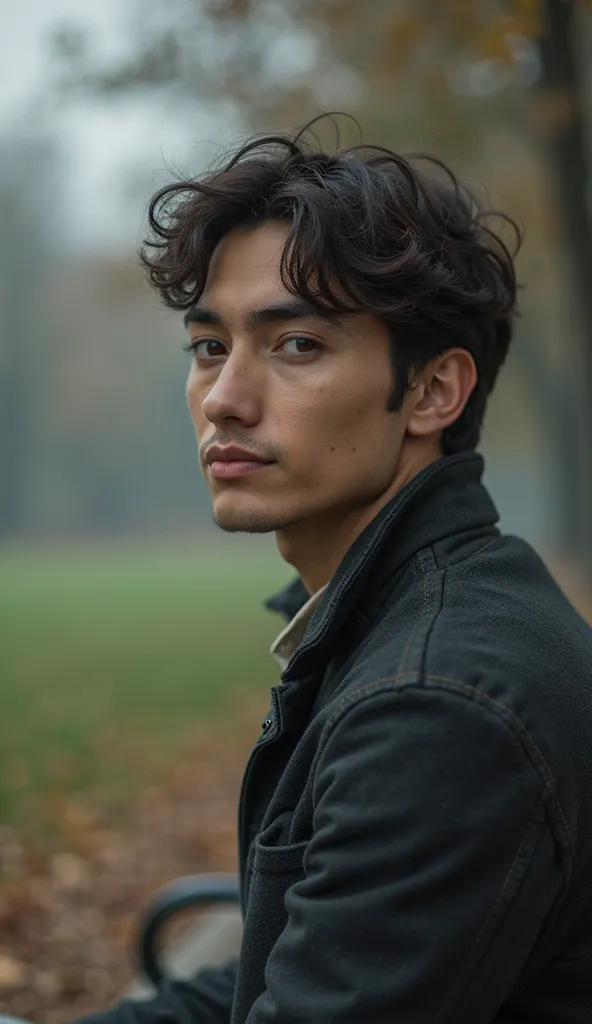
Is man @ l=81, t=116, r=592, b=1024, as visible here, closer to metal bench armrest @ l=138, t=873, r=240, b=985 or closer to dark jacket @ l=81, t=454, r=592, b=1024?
dark jacket @ l=81, t=454, r=592, b=1024

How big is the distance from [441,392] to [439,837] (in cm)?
130

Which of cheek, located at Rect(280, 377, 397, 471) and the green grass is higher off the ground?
cheek, located at Rect(280, 377, 397, 471)

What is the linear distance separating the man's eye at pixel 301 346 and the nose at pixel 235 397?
0.09 meters

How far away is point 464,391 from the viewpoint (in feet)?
9.07

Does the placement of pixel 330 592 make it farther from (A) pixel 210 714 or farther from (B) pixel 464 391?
(A) pixel 210 714

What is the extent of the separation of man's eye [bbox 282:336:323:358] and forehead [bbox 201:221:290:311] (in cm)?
10

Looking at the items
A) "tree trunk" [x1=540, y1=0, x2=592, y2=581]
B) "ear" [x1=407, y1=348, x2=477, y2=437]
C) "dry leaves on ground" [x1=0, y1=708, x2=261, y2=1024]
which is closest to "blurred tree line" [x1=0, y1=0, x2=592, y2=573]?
"tree trunk" [x1=540, y1=0, x2=592, y2=581]

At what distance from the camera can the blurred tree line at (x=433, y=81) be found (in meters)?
5.73

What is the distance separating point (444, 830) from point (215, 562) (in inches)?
1692

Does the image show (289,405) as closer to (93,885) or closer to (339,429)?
(339,429)

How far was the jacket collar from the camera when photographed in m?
2.29

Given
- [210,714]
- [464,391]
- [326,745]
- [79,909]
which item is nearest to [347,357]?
[464,391]

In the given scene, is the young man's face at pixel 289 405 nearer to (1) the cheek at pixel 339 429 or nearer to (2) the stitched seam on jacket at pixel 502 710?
(1) the cheek at pixel 339 429

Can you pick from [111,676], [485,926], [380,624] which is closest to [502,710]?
[485,926]
